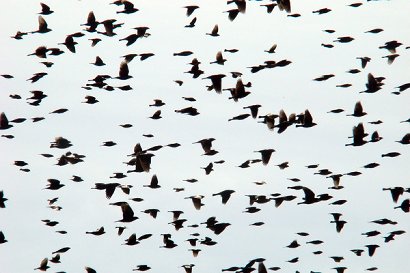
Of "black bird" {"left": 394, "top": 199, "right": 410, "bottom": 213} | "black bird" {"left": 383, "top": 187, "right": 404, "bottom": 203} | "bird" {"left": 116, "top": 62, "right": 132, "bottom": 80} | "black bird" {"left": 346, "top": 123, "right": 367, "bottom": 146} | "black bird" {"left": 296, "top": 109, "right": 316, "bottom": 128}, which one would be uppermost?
"bird" {"left": 116, "top": 62, "right": 132, "bottom": 80}

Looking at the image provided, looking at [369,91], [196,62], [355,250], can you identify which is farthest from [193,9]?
[355,250]

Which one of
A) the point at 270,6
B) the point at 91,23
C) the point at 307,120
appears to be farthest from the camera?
the point at 307,120

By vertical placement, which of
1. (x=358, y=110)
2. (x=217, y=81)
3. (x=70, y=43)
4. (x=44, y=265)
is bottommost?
(x=44, y=265)

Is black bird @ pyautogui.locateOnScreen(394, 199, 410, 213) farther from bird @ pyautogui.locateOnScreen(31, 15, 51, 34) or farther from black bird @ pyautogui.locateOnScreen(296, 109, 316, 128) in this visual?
bird @ pyautogui.locateOnScreen(31, 15, 51, 34)

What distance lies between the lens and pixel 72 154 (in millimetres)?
46156

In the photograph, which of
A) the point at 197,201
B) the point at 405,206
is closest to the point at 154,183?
the point at 197,201

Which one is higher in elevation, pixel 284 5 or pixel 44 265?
pixel 284 5

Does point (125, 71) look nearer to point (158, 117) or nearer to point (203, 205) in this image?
point (158, 117)

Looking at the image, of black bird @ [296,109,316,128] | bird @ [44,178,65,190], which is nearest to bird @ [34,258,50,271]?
bird @ [44,178,65,190]

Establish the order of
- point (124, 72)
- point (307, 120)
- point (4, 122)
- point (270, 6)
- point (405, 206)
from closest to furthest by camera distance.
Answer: point (270, 6) < point (307, 120) < point (124, 72) < point (4, 122) < point (405, 206)

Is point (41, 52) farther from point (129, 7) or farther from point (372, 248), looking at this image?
point (372, 248)

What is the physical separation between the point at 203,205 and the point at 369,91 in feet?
30.4

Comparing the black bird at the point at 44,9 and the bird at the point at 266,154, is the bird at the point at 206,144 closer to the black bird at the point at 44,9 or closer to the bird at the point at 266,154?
the bird at the point at 266,154

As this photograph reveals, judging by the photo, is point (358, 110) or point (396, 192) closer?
point (358, 110)
